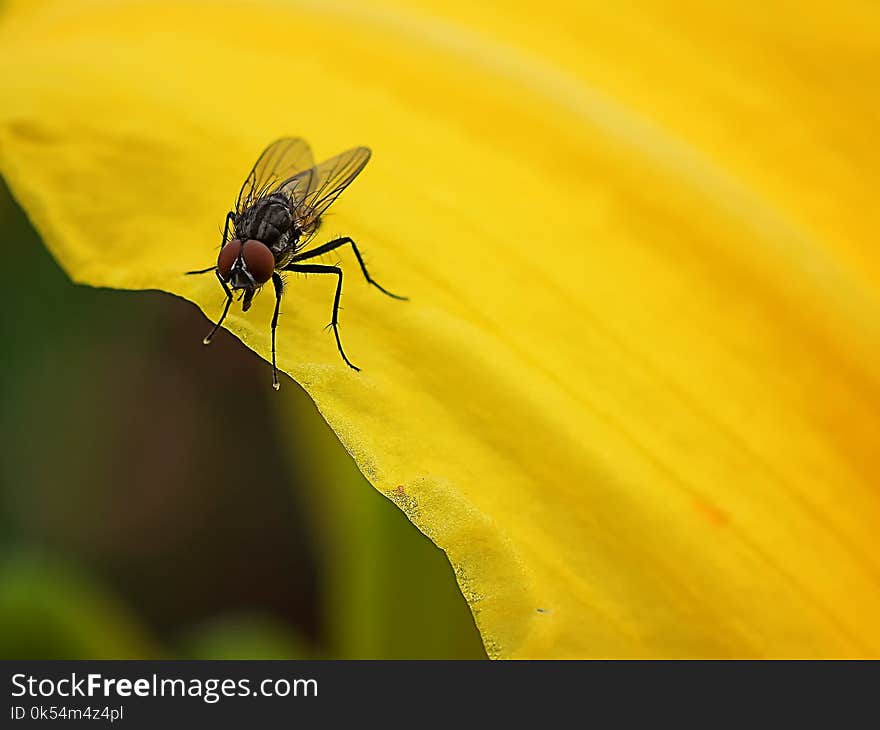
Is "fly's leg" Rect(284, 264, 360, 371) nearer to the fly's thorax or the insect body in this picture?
the insect body

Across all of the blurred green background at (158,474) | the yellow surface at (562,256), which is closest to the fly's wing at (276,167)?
the yellow surface at (562,256)

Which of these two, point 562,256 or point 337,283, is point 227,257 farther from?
point 562,256

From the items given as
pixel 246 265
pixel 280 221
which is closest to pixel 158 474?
pixel 280 221

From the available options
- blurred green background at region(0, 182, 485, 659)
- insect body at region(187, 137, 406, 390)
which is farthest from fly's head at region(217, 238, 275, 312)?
blurred green background at region(0, 182, 485, 659)

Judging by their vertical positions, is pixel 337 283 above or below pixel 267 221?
above
